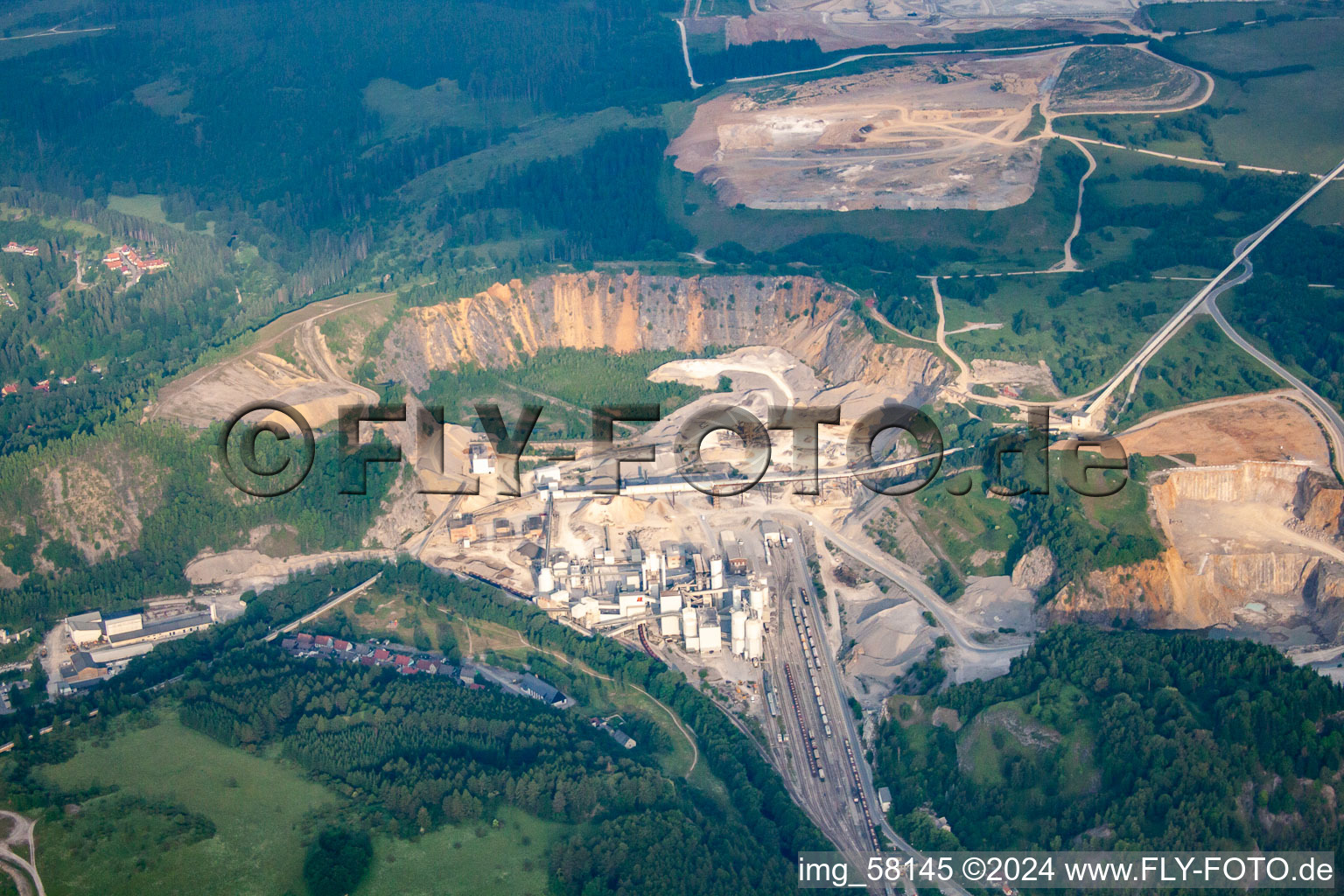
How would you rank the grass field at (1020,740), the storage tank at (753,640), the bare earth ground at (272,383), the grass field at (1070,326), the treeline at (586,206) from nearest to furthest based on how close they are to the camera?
the grass field at (1020,740) < the storage tank at (753,640) < the bare earth ground at (272,383) < the grass field at (1070,326) < the treeline at (586,206)

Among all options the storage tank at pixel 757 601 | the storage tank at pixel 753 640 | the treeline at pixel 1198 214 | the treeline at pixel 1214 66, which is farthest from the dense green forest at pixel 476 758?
the treeline at pixel 1214 66

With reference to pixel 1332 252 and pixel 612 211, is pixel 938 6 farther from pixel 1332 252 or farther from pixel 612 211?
pixel 1332 252

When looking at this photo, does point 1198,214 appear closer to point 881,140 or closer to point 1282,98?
point 1282,98

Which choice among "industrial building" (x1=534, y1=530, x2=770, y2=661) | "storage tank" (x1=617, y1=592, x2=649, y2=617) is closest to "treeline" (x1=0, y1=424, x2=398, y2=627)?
"industrial building" (x1=534, y1=530, x2=770, y2=661)

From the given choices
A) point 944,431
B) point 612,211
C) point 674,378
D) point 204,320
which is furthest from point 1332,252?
point 204,320

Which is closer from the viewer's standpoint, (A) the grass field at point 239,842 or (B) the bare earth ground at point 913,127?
(A) the grass field at point 239,842

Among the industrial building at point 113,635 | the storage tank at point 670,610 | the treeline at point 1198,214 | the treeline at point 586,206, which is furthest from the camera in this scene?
the treeline at point 586,206

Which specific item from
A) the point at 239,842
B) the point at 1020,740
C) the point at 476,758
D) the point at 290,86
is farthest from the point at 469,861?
the point at 290,86

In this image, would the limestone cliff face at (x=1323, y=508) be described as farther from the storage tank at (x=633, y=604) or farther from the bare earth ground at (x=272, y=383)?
the bare earth ground at (x=272, y=383)
